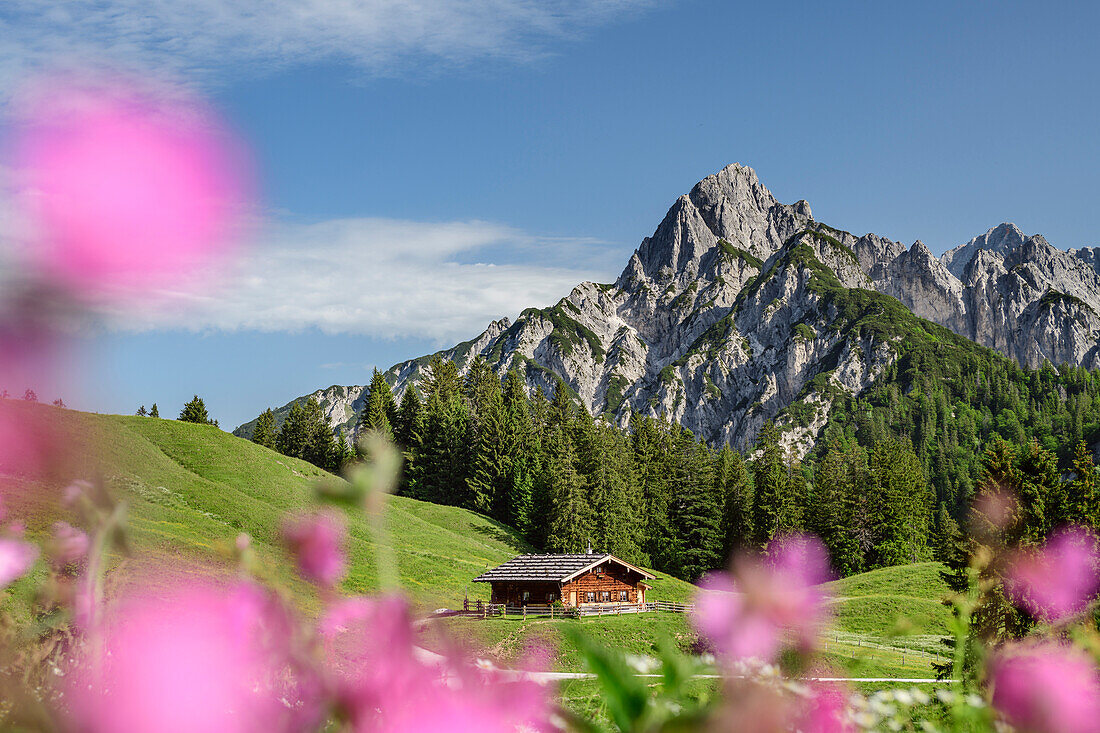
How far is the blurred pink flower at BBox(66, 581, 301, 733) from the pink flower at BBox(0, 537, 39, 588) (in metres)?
0.18

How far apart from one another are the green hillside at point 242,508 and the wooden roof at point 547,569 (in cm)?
343

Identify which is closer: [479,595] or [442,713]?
[442,713]

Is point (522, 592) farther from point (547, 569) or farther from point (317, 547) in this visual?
point (317, 547)

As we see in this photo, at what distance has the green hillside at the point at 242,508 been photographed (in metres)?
38.1

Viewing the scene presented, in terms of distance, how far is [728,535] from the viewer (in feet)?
244

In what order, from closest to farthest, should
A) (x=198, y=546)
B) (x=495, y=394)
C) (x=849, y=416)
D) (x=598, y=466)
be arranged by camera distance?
(x=198, y=546)
(x=598, y=466)
(x=495, y=394)
(x=849, y=416)

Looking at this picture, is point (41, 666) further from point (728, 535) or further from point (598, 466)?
point (728, 535)

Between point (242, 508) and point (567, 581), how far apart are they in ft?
68.6

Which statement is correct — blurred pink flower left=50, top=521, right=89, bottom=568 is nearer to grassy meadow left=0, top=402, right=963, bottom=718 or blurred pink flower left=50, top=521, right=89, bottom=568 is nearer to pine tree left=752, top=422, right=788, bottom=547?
grassy meadow left=0, top=402, right=963, bottom=718

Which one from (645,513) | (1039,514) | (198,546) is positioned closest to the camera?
(1039,514)

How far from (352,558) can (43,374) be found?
4461 cm

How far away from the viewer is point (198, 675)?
1.21 m

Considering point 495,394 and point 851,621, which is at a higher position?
point 495,394

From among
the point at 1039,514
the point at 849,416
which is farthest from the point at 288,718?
the point at 849,416
